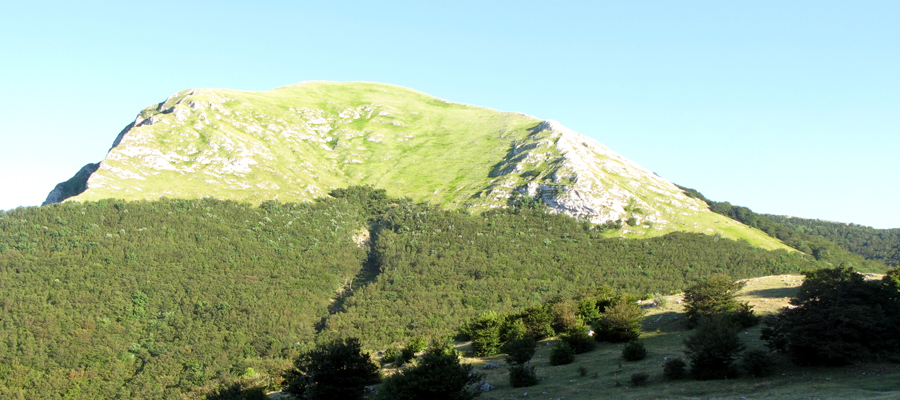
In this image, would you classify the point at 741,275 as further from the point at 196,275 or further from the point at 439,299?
the point at 196,275

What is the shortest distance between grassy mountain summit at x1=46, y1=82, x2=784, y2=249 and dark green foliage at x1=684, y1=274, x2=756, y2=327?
96406 mm

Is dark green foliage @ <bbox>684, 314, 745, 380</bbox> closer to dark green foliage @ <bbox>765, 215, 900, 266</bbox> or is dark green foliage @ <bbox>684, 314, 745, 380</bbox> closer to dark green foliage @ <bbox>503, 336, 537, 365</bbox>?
dark green foliage @ <bbox>503, 336, 537, 365</bbox>

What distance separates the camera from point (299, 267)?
415 feet

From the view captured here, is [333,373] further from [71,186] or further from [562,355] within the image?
[71,186]

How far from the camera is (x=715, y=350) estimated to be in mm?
28219

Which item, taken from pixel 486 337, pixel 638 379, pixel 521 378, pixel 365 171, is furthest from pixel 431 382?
pixel 365 171

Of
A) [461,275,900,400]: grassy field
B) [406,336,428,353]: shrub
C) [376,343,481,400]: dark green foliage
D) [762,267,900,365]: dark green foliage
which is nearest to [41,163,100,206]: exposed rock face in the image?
[406,336,428,353]: shrub

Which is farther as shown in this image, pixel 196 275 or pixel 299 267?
pixel 299 267

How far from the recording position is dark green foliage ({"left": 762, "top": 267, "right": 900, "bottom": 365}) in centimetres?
2712

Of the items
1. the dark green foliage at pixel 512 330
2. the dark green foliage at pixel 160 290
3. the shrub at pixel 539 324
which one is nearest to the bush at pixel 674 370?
the dark green foliage at pixel 512 330

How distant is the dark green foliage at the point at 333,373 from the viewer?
2998cm

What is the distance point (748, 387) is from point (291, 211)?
138 m

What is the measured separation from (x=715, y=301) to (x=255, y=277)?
A: 104 m

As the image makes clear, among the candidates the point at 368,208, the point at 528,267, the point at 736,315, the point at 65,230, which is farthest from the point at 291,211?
the point at 736,315
